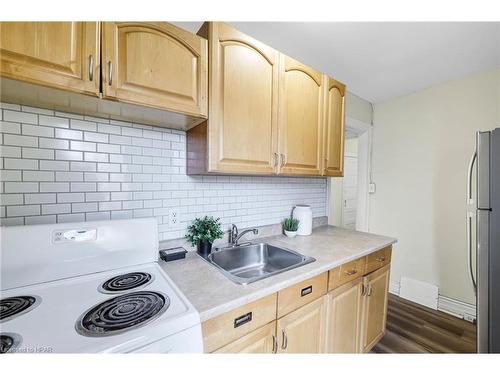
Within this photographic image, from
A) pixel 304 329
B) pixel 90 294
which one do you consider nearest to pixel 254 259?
pixel 304 329

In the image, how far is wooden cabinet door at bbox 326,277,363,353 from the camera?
4.14ft

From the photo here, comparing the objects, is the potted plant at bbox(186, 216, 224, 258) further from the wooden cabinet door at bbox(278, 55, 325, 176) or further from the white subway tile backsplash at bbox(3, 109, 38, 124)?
the white subway tile backsplash at bbox(3, 109, 38, 124)

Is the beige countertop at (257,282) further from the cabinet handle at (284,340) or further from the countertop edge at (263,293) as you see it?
the cabinet handle at (284,340)

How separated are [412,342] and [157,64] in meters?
2.71

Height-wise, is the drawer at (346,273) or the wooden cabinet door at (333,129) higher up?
the wooden cabinet door at (333,129)

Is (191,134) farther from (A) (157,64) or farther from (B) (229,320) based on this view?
(B) (229,320)

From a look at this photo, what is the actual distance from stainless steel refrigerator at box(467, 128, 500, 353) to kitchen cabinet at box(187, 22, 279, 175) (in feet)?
4.10

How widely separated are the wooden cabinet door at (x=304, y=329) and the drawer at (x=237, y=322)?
0.12 metres

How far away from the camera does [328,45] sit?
1.63 metres

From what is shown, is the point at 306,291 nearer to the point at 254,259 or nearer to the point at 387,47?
the point at 254,259

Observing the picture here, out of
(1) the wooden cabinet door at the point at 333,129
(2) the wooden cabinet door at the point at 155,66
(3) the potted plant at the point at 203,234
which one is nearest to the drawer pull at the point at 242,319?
(3) the potted plant at the point at 203,234

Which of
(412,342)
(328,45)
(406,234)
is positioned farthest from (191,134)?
(406,234)

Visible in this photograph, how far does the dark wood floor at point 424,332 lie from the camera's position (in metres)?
1.71
